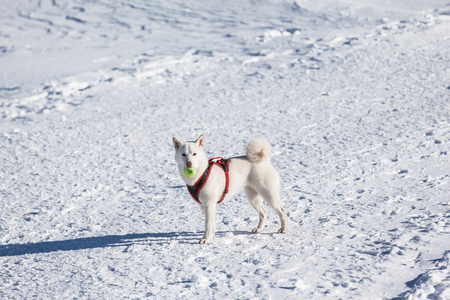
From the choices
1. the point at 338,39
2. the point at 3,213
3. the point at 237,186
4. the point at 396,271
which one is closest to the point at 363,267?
the point at 396,271

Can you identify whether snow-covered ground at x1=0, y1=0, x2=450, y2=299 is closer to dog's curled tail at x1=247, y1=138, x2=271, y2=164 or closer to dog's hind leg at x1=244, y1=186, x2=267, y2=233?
dog's hind leg at x1=244, y1=186, x2=267, y2=233

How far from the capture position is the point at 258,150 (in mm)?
4441

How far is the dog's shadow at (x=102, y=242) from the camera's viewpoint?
4.69m

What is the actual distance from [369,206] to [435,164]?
148 centimetres

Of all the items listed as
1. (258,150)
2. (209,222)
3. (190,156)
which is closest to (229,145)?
Answer: (258,150)

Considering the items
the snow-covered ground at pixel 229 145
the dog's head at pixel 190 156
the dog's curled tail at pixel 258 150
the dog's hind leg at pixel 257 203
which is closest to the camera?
the snow-covered ground at pixel 229 145

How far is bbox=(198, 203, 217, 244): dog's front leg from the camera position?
171 inches

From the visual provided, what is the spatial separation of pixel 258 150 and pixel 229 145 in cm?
300

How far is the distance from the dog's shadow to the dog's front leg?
18cm

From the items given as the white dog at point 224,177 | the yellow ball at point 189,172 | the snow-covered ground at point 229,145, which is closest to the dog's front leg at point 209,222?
the white dog at point 224,177

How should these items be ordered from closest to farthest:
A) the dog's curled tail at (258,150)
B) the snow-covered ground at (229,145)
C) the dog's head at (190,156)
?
the snow-covered ground at (229,145) → the dog's head at (190,156) → the dog's curled tail at (258,150)

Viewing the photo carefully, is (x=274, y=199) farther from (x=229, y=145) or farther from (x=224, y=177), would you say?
(x=229, y=145)

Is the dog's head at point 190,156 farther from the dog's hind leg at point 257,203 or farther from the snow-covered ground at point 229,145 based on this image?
the snow-covered ground at point 229,145

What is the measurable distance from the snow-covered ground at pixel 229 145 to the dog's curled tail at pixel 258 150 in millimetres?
761
